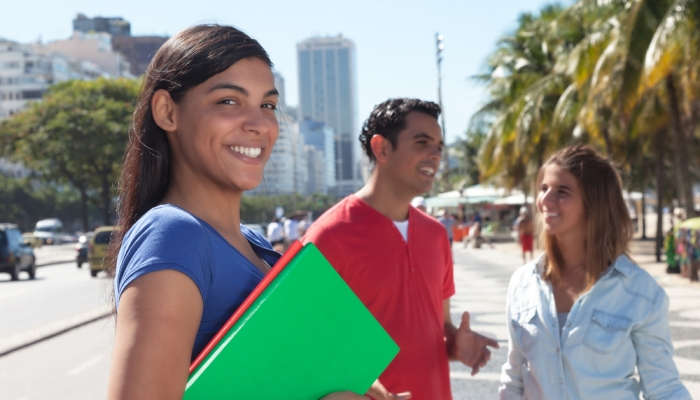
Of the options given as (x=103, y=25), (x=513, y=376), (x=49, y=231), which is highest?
(x=103, y=25)

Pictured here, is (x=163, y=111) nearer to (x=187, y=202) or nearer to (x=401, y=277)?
(x=187, y=202)

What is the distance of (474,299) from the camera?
14.2 m

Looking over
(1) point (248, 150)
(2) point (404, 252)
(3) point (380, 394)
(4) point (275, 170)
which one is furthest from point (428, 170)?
(1) point (248, 150)

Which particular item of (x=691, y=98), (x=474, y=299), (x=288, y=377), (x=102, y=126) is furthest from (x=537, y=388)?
(x=102, y=126)

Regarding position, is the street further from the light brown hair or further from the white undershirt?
the light brown hair

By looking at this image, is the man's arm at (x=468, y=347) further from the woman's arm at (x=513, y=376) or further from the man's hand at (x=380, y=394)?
the man's hand at (x=380, y=394)

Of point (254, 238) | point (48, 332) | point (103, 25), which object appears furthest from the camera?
point (103, 25)

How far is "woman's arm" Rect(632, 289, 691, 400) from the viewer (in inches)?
105

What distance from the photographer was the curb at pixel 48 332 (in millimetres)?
10230

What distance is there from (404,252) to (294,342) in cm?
174

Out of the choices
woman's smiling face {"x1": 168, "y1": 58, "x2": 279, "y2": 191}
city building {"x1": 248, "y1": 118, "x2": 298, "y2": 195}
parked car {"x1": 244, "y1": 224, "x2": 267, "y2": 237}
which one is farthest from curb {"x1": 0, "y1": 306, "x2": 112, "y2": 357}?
woman's smiling face {"x1": 168, "y1": 58, "x2": 279, "y2": 191}

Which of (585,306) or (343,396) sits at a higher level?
(343,396)

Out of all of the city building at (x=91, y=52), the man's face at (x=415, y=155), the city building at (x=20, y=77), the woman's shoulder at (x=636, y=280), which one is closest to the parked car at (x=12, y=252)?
the man's face at (x=415, y=155)

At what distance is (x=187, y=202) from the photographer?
168cm
